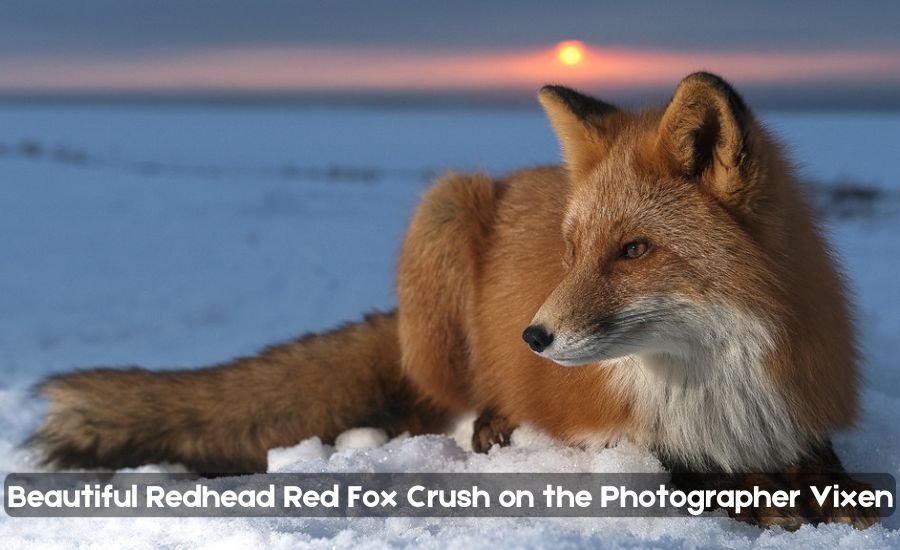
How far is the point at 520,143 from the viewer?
1205 inches

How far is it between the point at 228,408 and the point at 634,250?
2468 mm

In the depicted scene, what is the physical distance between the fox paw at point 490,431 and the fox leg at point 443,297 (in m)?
0.25

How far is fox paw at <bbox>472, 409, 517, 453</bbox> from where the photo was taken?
4.31 m

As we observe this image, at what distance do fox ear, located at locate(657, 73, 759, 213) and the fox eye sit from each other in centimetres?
32

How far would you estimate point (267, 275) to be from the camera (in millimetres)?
11555

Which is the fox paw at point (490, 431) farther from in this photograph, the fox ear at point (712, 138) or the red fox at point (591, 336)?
the fox ear at point (712, 138)

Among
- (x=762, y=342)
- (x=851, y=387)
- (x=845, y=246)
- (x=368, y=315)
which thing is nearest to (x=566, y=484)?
(x=762, y=342)

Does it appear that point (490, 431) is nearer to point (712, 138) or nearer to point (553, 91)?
point (553, 91)

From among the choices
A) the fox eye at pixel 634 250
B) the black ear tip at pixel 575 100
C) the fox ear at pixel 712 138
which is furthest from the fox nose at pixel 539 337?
the black ear tip at pixel 575 100

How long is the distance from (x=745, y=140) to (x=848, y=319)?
1.20m

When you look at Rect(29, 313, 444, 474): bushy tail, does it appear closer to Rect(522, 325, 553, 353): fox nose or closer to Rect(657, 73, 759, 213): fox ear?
Rect(522, 325, 553, 353): fox nose

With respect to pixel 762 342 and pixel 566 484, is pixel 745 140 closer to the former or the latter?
pixel 762 342

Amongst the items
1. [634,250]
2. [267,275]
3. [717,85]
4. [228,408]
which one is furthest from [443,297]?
[267,275]

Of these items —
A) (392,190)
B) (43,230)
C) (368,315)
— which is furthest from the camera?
(392,190)
